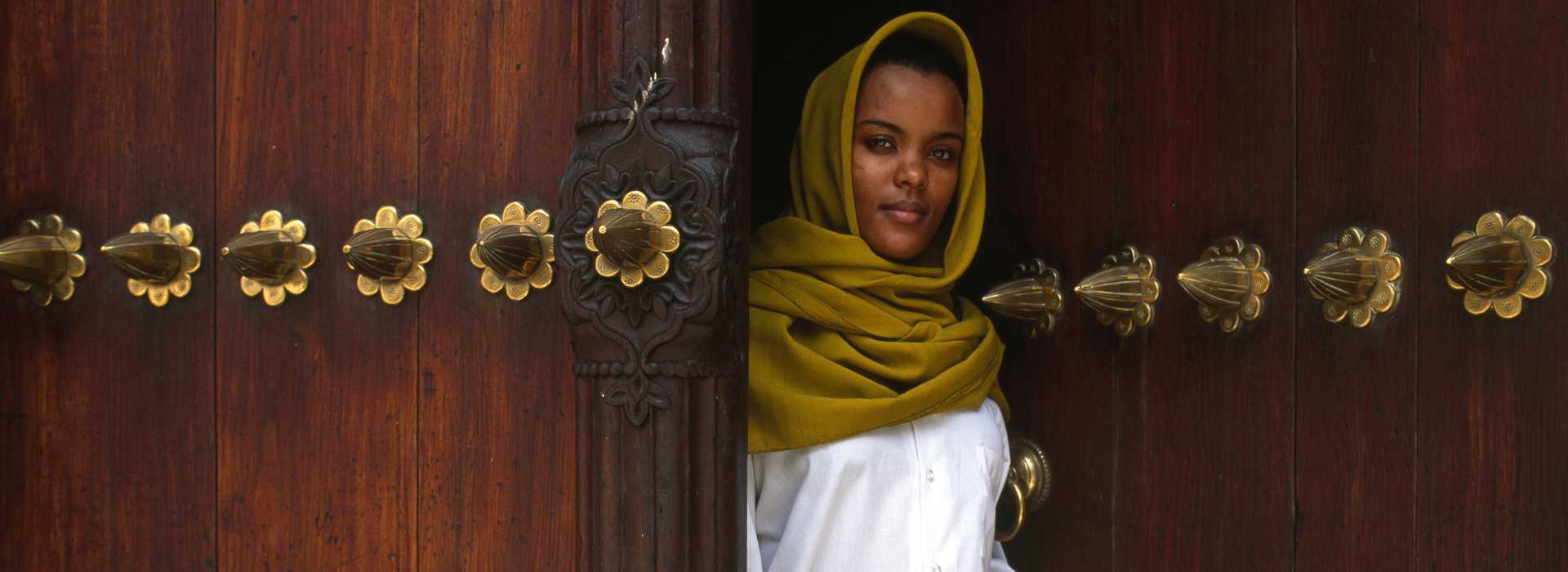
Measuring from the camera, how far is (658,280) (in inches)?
39.1

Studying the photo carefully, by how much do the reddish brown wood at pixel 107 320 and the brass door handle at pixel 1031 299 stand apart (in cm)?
83

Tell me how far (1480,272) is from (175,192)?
1.11m

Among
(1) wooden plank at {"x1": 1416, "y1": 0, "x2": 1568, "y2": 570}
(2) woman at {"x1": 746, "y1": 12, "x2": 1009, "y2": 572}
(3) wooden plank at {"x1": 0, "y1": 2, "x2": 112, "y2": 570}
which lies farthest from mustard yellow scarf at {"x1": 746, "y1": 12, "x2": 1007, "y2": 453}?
(3) wooden plank at {"x1": 0, "y1": 2, "x2": 112, "y2": 570}

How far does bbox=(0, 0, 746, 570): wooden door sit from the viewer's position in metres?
1.09

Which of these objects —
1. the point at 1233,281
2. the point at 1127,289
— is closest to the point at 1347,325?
the point at 1233,281

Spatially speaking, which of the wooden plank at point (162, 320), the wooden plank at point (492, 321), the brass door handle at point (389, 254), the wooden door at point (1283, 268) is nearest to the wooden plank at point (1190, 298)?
the wooden door at point (1283, 268)

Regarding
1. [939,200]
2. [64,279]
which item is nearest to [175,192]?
[64,279]

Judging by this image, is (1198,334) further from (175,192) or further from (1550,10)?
(175,192)

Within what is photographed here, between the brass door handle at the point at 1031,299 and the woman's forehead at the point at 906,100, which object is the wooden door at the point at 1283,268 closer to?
the brass door handle at the point at 1031,299

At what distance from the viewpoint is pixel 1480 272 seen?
94 cm

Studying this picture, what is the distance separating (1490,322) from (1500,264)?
6 cm

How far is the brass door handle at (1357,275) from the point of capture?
1037 mm

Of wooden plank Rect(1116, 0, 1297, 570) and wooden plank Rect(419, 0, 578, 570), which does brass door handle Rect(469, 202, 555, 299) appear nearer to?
wooden plank Rect(419, 0, 578, 570)

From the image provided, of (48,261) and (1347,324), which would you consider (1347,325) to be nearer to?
(1347,324)
